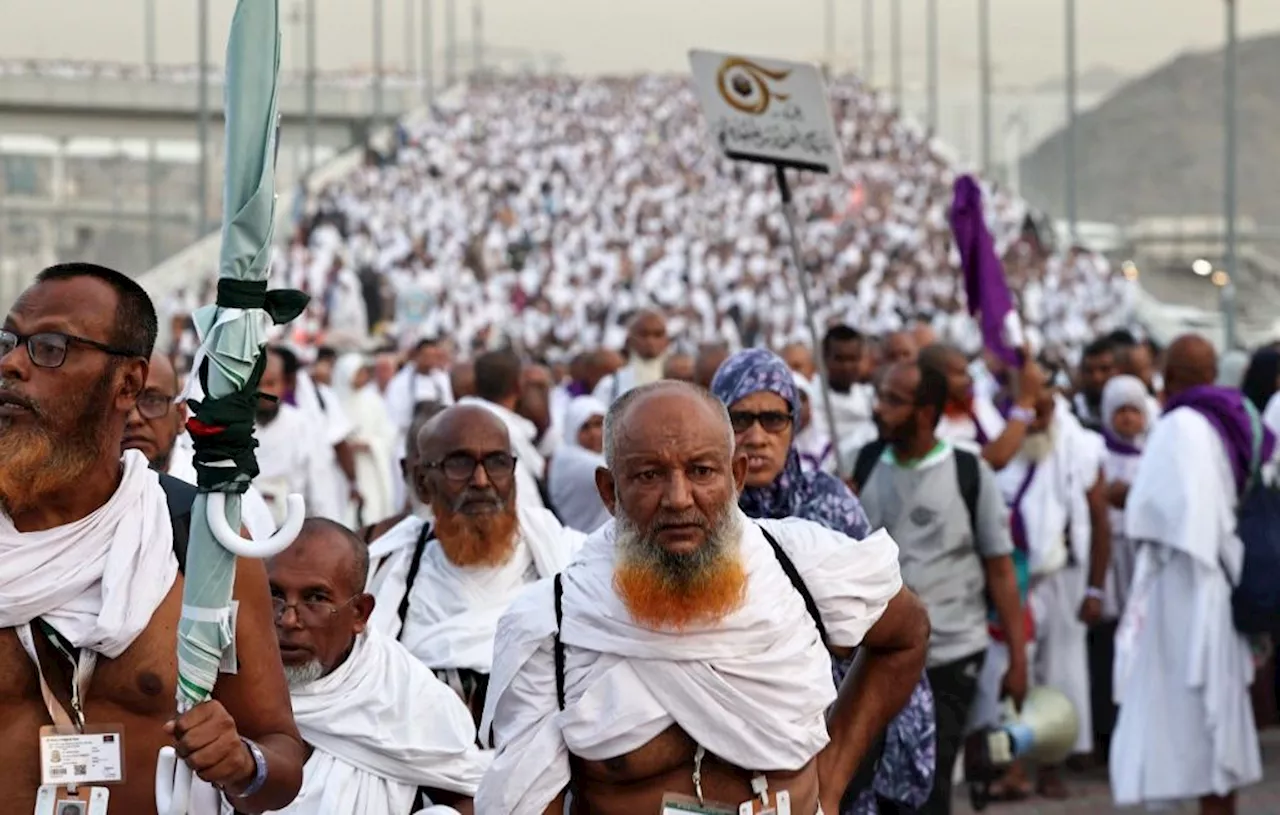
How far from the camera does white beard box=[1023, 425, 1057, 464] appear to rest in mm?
10203

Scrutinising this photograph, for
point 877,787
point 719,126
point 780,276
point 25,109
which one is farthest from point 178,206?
point 877,787

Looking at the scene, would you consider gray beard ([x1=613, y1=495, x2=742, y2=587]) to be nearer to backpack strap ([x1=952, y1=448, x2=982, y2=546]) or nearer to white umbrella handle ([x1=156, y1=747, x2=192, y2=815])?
white umbrella handle ([x1=156, y1=747, x2=192, y2=815])

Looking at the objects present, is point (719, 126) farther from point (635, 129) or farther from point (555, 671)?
point (635, 129)

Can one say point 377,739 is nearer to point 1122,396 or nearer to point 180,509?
point 180,509

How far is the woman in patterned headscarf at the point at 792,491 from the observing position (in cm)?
561

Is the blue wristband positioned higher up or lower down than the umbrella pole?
lower down

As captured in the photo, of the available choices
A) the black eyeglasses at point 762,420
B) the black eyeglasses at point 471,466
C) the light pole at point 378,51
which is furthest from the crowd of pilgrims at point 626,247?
the black eyeglasses at point 762,420

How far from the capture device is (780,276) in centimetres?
4441

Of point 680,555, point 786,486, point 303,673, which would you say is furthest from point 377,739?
point 786,486

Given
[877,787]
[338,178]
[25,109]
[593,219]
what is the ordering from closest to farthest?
1. [877,787]
2. [593,219]
3. [338,178]
4. [25,109]

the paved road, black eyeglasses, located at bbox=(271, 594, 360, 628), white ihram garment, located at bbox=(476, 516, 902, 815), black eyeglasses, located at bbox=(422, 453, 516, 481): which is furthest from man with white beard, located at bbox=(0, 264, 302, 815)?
the paved road

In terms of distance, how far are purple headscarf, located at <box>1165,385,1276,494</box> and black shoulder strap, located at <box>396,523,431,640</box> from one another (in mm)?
3722

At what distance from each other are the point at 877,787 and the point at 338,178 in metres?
53.7

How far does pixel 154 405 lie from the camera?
6.09 metres
